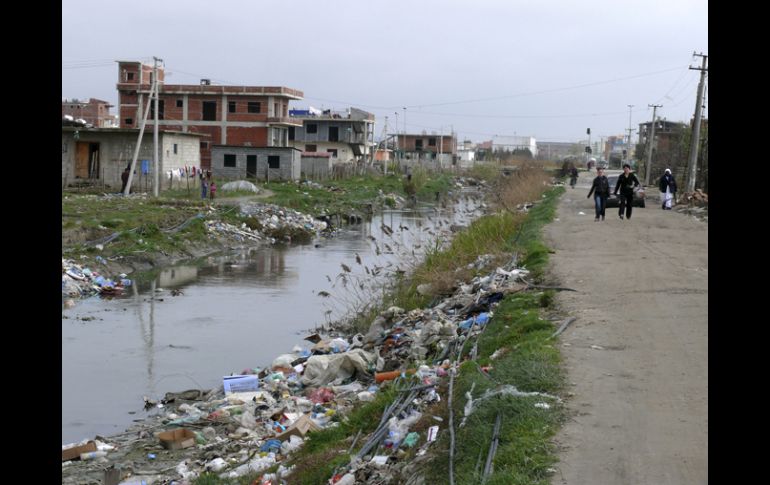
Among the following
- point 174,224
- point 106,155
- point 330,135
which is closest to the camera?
point 174,224

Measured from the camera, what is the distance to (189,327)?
710 inches

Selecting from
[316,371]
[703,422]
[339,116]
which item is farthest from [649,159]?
[703,422]

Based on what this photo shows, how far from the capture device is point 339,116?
3302 inches

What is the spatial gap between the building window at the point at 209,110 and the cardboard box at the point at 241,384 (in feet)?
171

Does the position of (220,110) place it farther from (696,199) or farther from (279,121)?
(696,199)

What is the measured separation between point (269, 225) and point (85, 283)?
47.4ft

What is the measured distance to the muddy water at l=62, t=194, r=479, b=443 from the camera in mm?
13141

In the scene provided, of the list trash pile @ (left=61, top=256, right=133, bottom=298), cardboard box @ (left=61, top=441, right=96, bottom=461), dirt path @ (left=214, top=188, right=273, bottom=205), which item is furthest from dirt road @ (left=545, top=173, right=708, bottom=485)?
dirt path @ (left=214, top=188, right=273, bottom=205)

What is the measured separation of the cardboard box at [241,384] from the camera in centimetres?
1257

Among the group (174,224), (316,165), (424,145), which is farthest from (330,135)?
(174,224)

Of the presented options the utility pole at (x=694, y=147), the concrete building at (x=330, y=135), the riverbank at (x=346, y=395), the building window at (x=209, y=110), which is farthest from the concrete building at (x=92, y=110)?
the riverbank at (x=346, y=395)
